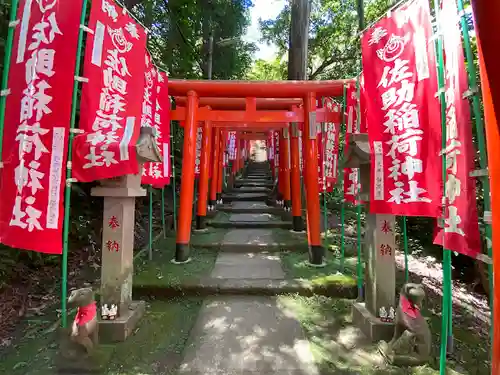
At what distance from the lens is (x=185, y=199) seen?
211 inches

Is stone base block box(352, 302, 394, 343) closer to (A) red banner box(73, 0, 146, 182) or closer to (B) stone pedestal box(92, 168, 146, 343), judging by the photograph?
(B) stone pedestal box(92, 168, 146, 343)

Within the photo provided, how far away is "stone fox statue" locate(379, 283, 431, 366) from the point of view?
2.64 meters

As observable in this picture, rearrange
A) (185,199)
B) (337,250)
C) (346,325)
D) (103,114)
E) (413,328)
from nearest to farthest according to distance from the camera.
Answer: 1. (413,328)
2. (103,114)
3. (346,325)
4. (185,199)
5. (337,250)

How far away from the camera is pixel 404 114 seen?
265 centimetres

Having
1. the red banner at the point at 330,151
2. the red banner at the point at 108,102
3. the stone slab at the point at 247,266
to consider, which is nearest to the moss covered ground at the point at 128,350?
the stone slab at the point at 247,266

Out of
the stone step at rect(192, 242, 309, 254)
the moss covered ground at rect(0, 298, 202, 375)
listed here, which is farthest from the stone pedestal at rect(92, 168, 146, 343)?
the stone step at rect(192, 242, 309, 254)

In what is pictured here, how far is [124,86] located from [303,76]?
18.2ft

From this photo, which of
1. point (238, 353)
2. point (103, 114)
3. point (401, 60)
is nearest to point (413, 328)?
point (238, 353)

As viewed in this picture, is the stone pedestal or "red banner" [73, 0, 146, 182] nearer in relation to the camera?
"red banner" [73, 0, 146, 182]

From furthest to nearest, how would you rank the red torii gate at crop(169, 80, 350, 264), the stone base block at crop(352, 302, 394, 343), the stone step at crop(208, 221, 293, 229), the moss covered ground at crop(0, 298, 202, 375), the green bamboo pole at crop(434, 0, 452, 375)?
1. the stone step at crop(208, 221, 293, 229)
2. the red torii gate at crop(169, 80, 350, 264)
3. the stone base block at crop(352, 302, 394, 343)
4. the moss covered ground at crop(0, 298, 202, 375)
5. the green bamboo pole at crop(434, 0, 452, 375)

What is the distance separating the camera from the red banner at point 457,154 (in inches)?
73.7

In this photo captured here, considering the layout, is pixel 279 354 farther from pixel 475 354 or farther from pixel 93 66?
pixel 93 66

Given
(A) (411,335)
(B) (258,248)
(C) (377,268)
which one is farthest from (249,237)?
(A) (411,335)

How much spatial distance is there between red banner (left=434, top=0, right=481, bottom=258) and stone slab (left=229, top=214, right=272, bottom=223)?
245 inches
